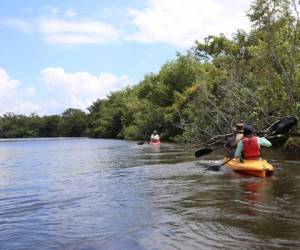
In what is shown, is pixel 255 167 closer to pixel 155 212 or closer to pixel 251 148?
pixel 251 148

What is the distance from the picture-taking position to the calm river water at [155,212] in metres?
6.96

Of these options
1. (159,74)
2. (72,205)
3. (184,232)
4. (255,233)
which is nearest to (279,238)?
(255,233)

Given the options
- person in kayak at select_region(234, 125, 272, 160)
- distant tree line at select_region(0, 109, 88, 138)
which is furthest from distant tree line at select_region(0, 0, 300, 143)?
person in kayak at select_region(234, 125, 272, 160)

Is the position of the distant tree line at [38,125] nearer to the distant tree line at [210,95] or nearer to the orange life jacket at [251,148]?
the distant tree line at [210,95]

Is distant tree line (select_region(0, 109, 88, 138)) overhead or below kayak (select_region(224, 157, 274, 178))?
overhead

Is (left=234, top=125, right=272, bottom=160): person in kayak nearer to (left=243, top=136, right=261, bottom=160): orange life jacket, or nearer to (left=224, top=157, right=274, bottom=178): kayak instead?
(left=243, top=136, right=261, bottom=160): orange life jacket

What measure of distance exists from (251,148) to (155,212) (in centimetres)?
507

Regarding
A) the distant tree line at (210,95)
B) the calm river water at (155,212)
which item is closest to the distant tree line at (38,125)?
the distant tree line at (210,95)

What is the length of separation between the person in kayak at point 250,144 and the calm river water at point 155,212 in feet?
2.33

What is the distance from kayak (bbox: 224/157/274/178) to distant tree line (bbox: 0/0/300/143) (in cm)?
423

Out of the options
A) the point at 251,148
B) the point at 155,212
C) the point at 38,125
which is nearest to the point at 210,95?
the point at 251,148

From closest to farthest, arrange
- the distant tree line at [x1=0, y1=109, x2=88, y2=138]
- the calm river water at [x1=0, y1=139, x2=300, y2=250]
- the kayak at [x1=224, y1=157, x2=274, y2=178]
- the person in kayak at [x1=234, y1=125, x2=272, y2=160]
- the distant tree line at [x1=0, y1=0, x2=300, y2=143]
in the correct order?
1. the calm river water at [x1=0, y1=139, x2=300, y2=250]
2. the kayak at [x1=224, y1=157, x2=274, y2=178]
3. the person in kayak at [x1=234, y1=125, x2=272, y2=160]
4. the distant tree line at [x1=0, y1=0, x2=300, y2=143]
5. the distant tree line at [x1=0, y1=109, x2=88, y2=138]

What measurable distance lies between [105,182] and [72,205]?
12.6ft

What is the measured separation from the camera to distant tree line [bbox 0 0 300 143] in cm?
1930
